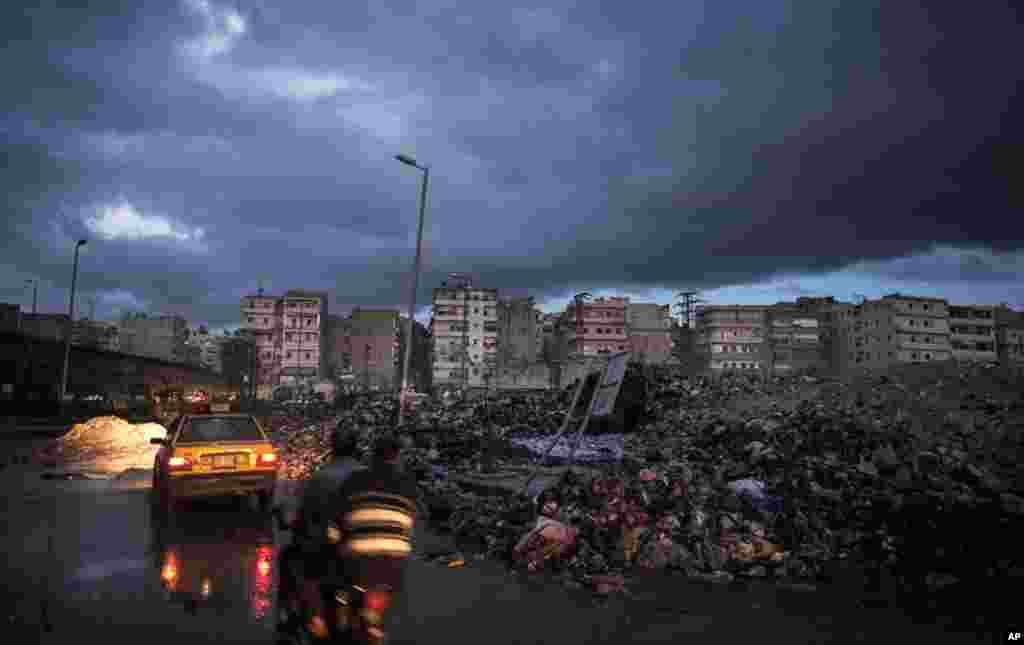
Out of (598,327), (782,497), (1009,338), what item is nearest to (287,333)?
(598,327)

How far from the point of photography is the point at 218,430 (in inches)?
468

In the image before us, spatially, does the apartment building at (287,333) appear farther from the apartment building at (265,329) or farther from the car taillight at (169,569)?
the car taillight at (169,569)

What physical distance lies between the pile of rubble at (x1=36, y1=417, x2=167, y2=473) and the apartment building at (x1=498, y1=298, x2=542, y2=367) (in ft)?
259

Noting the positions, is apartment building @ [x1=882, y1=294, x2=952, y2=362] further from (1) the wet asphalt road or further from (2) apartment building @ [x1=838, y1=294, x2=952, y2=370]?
(1) the wet asphalt road

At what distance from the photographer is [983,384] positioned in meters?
19.1

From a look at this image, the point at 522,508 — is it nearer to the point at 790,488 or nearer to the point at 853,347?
the point at 790,488

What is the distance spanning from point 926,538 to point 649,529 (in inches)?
146

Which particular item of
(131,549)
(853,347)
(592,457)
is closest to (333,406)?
(592,457)

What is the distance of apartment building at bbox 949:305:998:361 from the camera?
10444cm

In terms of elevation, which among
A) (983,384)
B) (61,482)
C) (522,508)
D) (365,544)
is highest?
(983,384)

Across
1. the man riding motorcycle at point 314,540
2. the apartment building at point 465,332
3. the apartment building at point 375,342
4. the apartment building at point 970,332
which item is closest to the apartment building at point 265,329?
the apartment building at point 375,342

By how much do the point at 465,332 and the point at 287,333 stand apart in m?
28.4

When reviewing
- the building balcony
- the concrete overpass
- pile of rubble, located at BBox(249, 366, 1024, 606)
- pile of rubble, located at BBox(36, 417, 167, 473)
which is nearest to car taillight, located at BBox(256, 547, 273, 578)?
pile of rubble, located at BBox(249, 366, 1024, 606)

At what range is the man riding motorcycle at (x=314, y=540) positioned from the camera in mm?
4332
